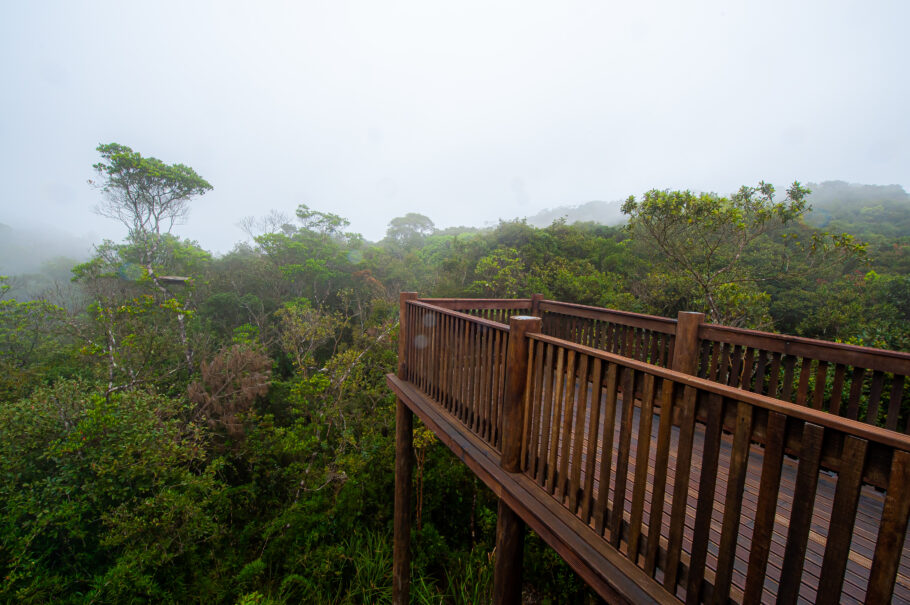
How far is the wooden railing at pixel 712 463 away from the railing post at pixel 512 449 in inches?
1.5

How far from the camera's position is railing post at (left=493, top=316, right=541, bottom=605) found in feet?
7.43

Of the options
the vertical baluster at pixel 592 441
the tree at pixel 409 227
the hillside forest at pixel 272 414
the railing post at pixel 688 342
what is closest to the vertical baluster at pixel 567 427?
the vertical baluster at pixel 592 441

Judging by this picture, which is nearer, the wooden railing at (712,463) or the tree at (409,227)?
the wooden railing at (712,463)

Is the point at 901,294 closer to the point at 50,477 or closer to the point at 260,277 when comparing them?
the point at 50,477

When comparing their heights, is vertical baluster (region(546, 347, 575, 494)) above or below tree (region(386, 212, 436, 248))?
below

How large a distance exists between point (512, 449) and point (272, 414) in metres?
9.09

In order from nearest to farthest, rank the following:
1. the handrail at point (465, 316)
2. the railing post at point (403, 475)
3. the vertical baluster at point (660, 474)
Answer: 1. the vertical baluster at point (660, 474)
2. the handrail at point (465, 316)
3. the railing post at point (403, 475)

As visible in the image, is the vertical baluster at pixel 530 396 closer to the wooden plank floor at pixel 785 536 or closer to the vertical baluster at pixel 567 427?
the vertical baluster at pixel 567 427

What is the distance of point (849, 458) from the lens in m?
1.00

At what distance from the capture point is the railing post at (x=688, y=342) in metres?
2.99

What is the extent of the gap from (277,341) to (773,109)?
136 metres

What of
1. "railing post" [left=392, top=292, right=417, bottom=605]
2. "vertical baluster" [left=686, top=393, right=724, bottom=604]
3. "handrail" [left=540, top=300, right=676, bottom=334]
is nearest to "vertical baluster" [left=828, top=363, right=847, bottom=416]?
"handrail" [left=540, top=300, right=676, bottom=334]

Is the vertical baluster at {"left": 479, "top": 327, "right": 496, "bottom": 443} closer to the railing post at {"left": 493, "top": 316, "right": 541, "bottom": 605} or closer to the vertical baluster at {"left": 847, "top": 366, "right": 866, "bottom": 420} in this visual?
the railing post at {"left": 493, "top": 316, "right": 541, "bottom": 605}

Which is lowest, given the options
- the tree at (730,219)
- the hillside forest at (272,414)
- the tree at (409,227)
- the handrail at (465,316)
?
the hillside forest at (272,414)
